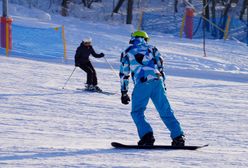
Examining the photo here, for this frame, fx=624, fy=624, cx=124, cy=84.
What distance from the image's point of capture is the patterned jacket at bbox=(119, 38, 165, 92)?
740 centimetres

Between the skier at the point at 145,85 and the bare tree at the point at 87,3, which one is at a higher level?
the skier at the point at 145,85

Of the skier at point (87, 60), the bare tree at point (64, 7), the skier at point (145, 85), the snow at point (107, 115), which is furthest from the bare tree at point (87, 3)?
the skier at point (145, 85)

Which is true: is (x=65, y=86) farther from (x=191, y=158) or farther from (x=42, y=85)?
(x=191, y=158)

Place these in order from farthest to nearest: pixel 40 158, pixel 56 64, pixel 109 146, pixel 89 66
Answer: pixel 56 64, pixel 89 66, pixel 109 146, pixel 40 158

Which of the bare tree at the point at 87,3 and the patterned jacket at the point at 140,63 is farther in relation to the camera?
the bare tree at the point at 87,3

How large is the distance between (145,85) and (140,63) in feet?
0.99

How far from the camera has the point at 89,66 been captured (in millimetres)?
13859

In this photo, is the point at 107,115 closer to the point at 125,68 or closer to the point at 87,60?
the point at 87,60

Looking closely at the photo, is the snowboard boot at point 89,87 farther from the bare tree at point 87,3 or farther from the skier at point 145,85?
the bare tree at point 87,3

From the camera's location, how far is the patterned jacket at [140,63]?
24.3 ft

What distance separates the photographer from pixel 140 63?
7496 millimetres

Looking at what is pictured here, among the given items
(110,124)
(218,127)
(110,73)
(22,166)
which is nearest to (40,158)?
(22,166)

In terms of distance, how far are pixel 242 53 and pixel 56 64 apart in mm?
9377

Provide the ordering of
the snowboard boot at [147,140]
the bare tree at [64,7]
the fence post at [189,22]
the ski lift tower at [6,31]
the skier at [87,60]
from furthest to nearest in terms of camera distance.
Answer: the bare tree at [64,7]
the fence post at [189,22]
the ski lift tower at [6,31]
the skier at [87,60]
the snowboard boot at [147,140]
